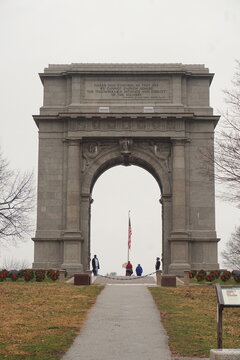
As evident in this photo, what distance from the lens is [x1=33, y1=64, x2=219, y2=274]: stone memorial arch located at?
46375mm

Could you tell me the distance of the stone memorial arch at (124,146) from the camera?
4638cm

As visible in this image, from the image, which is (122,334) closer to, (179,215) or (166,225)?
(179,215)

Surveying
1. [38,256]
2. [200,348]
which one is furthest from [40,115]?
[200,348]

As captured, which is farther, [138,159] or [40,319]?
[138,159]

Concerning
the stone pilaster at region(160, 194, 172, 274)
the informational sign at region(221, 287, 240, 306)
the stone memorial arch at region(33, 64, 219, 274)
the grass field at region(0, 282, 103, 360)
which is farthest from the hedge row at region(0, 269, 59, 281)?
the informational sign at region(221, 287, 240, 306)

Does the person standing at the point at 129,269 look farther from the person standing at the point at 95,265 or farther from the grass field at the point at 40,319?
the grass field at the point at 40,319

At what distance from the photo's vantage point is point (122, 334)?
17250mm

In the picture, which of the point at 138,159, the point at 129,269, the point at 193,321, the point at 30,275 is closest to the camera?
the point at 193,321

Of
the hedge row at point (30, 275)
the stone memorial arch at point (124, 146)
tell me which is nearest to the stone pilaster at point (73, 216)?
the stone memorial arch at point (124, 146)

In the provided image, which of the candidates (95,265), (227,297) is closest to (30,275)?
(95,265)

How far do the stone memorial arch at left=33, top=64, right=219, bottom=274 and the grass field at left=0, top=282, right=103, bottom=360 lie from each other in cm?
1473

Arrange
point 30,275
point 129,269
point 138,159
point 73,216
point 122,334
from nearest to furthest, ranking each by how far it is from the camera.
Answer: point 122,334 → point 30,275 → point 73,216 → point 138,159 → point 129,269

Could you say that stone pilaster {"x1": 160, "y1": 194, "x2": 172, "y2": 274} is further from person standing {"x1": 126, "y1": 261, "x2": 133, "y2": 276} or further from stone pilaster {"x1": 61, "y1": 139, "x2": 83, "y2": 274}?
person standing {"x1": 126, "y1": 261, "x2": 133, "y2": 276}

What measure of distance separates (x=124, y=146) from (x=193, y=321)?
28317mm
